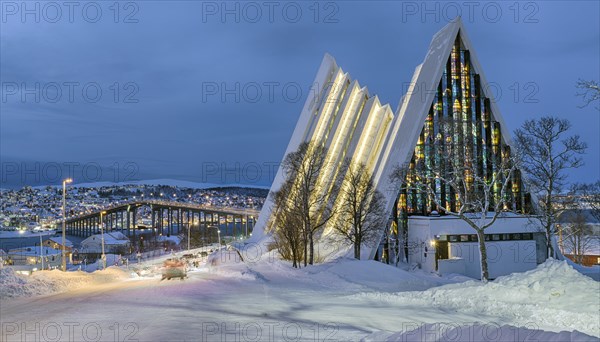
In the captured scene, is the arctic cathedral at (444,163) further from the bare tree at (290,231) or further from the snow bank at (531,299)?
the snow bank at (531,299)

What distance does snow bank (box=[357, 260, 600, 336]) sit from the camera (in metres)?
14.4

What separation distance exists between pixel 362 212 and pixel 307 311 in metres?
24.1

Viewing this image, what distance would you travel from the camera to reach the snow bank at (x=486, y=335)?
6.85 m

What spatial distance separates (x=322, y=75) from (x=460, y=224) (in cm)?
2664

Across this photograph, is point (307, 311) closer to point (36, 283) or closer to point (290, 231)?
point (36, 283)

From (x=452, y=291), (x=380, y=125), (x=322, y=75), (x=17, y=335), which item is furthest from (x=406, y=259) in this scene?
(x=17, y=335)

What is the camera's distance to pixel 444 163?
1454 inches

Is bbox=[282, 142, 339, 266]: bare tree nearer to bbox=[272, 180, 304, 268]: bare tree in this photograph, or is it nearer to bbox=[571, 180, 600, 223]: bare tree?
bbox=[272, 180, 304, 268]: bare tree

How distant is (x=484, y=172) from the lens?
4081cm

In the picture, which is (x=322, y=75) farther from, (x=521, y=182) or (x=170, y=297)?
(x=170, y=297)

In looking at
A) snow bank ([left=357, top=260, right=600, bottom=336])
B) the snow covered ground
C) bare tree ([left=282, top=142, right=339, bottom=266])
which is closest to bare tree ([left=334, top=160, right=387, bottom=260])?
bare tree ([left=282, top=142, right=339, bottom=266])

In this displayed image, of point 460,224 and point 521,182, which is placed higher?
point 521,182

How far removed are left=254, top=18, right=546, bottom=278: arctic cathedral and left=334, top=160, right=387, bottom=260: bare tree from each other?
1.19m

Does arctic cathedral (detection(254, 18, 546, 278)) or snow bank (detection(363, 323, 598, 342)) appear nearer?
snow bank (detection(363, 323, 598, 342))
